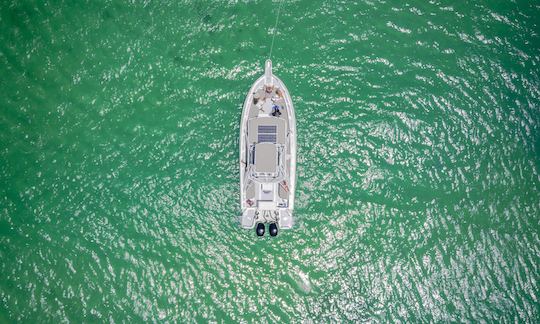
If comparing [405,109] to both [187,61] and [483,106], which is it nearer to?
[483,106]

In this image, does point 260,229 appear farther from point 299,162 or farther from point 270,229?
point 299,162

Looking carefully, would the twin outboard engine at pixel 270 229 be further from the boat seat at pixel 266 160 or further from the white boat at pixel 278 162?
the boat seat at pixel 266 160

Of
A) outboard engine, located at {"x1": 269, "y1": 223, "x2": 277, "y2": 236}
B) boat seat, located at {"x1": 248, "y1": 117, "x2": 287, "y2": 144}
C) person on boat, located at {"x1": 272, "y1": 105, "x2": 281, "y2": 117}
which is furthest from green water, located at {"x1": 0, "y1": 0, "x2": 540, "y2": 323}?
boat seat, located at {"x1": 248, "y1": 117, "x2": 287, "y2": 144}

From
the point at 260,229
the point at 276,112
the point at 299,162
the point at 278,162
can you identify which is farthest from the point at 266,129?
the point at 260,229

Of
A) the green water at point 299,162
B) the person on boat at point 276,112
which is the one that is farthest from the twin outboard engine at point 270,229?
the person on boat at point 276,112

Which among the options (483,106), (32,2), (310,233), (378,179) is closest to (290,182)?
(310,233)

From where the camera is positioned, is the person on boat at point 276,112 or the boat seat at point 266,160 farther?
the person on boat at point 276,112
